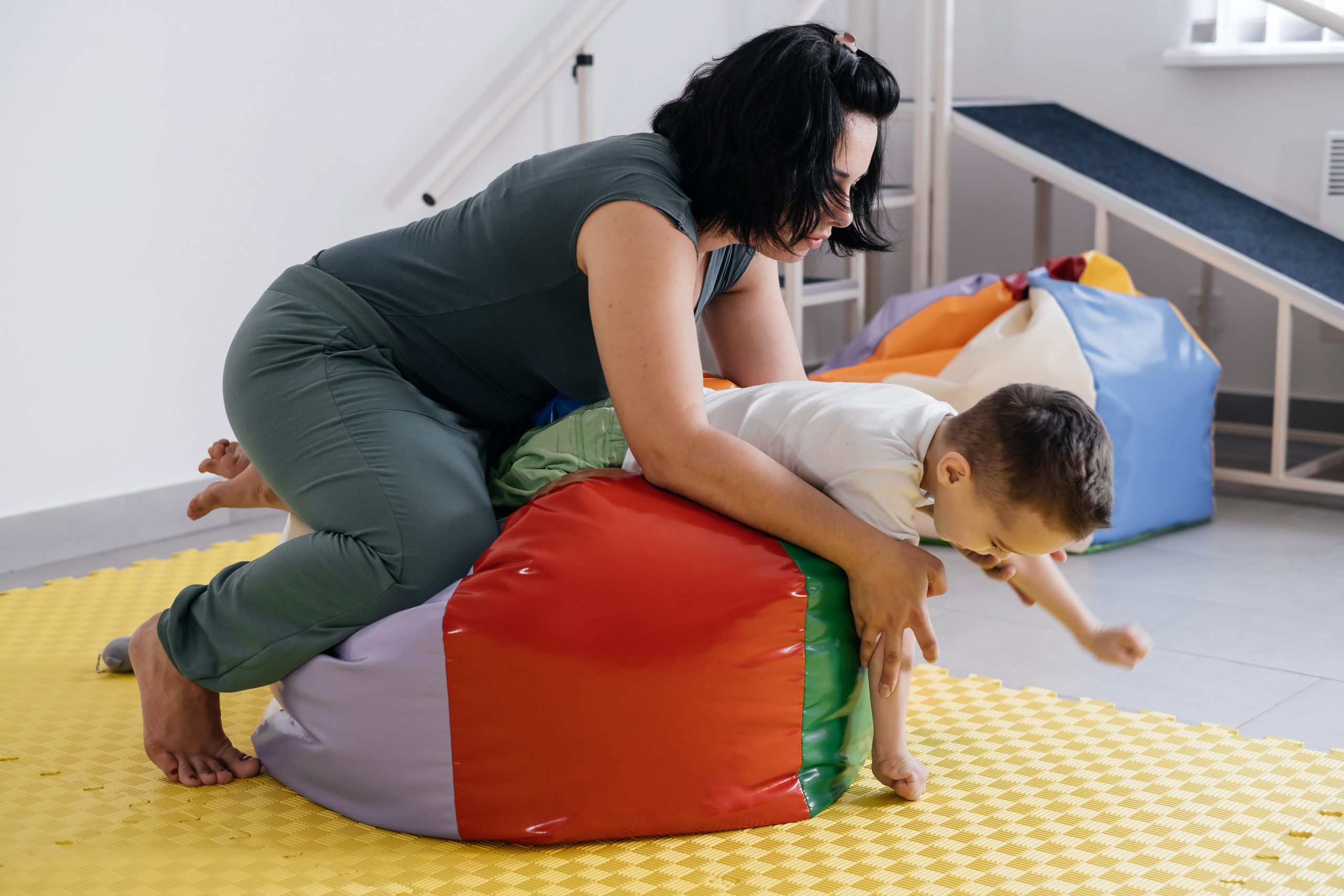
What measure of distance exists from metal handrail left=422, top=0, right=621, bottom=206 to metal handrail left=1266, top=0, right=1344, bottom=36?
1.42 m

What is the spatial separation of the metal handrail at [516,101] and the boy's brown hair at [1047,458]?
1.95 meters

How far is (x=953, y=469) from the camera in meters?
1.27

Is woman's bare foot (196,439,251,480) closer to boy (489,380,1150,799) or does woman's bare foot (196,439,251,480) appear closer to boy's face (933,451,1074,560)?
boy (489,380,1150,799)

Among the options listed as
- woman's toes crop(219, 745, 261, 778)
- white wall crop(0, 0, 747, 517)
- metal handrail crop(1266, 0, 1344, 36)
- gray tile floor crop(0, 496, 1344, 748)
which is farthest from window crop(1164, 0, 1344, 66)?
woman's toes crop(219, 745, 261, 778)

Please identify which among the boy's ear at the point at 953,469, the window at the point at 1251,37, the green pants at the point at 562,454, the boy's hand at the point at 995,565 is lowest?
the boy's hand at the point at 995,565

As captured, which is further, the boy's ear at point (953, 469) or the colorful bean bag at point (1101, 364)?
the colorful bean bag at point (1101, 364)

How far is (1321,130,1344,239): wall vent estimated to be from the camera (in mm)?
3252

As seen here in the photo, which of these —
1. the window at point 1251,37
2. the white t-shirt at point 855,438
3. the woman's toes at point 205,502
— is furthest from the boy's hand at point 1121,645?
the window at point 1251,37

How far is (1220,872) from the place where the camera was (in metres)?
1.22

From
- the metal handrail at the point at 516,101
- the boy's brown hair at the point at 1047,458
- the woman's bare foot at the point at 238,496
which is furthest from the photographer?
the metal handrail at the point at 516,101

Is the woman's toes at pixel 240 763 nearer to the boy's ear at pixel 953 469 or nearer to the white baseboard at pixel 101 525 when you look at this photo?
the boy's ear at pixel 953 469

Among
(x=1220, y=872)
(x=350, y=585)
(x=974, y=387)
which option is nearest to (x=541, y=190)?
(x=350, y=585)

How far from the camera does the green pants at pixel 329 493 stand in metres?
1.36

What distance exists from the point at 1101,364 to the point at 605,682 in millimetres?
1558
